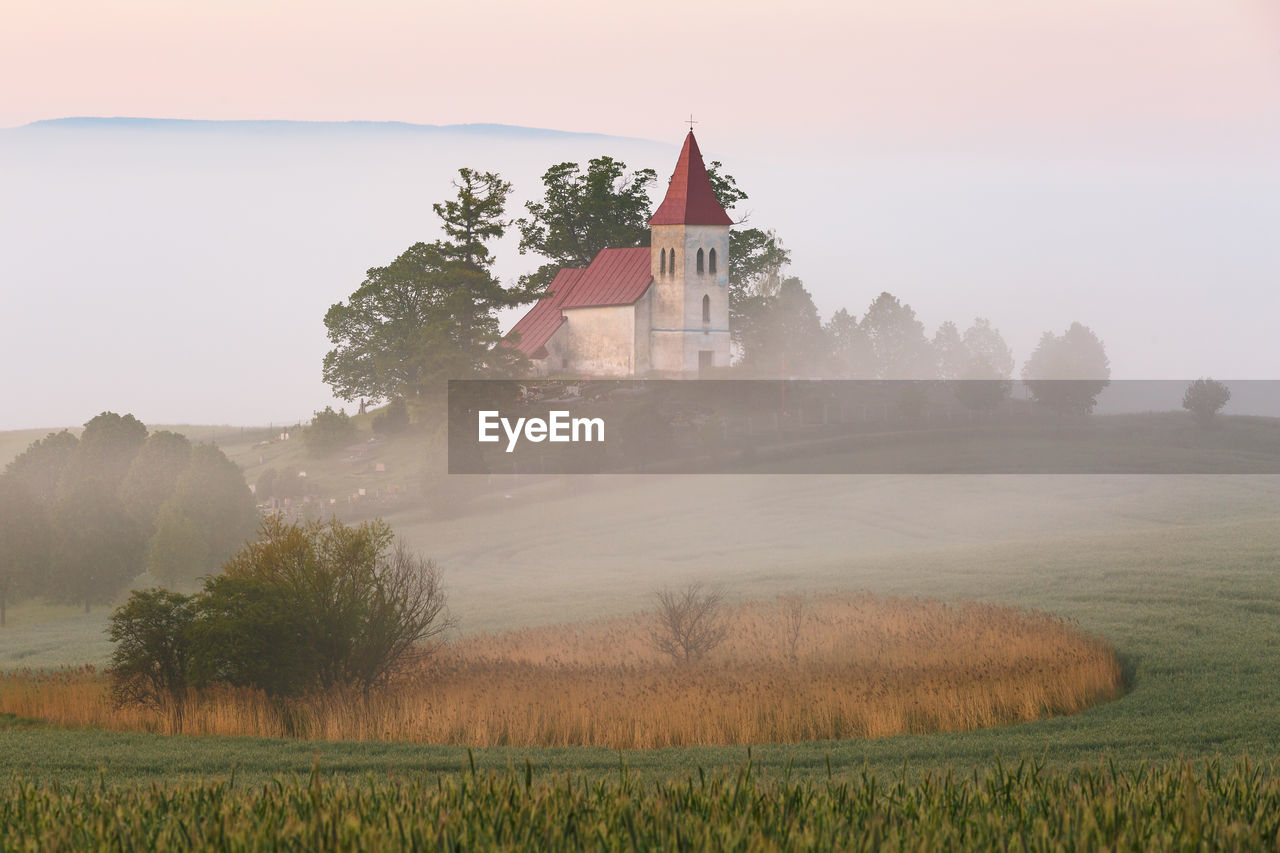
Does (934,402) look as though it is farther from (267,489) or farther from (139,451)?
(139,451)

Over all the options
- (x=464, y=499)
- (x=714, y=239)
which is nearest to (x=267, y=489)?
(x=464, y=499)

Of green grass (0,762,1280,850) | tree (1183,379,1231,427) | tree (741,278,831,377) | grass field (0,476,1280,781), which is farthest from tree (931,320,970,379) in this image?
green grass (0,762,1280,850)

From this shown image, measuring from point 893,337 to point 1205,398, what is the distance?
3879cm

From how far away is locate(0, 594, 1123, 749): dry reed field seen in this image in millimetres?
17906

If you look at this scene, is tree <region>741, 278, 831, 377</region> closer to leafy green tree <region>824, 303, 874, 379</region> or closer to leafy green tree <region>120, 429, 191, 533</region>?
leafy green tree <region>824, 303, 874, 379</region>

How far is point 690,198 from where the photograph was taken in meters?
71.5

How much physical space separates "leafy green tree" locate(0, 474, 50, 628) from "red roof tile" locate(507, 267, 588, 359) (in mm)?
33451

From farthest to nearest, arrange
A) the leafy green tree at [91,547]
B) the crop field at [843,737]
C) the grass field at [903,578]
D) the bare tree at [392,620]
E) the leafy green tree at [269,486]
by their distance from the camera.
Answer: the leafy green tree at [269,486]
the leafy green tree at [91,547]
the bare tree at [392,620]
the grass field at [903,578]
the crop field at [843,737]

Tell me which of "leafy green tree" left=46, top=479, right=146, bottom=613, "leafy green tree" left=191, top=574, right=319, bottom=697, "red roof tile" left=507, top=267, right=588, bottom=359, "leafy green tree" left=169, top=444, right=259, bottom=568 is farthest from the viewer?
"red roof tile" left=507, top=267, right=588, bottom=359

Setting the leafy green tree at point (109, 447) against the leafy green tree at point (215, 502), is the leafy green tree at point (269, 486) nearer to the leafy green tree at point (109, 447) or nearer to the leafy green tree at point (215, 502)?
the leafy green tree at point (109, 447)

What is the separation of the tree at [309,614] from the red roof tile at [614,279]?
162 ft

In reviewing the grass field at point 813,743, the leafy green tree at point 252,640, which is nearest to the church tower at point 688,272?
the grass field at point 813,743

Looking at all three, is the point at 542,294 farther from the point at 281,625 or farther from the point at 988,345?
the point at 988,345

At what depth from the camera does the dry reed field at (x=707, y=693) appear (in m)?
17.9
